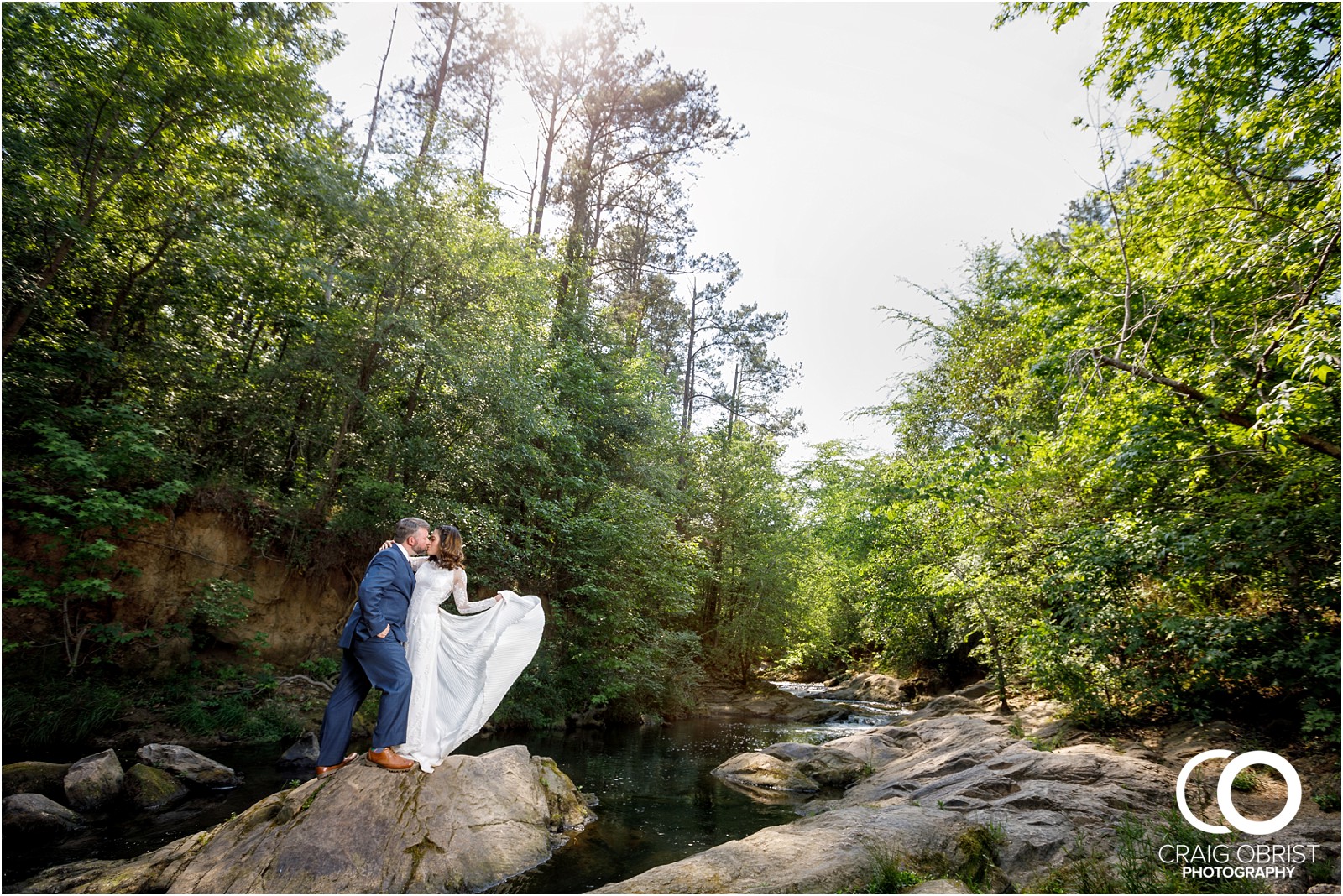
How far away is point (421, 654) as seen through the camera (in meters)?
5.62

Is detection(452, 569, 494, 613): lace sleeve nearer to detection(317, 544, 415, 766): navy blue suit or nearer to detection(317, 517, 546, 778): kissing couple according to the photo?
detection(317, 517, 546, 778): kissing couple

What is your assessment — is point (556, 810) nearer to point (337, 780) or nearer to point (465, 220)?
point (337, 780)

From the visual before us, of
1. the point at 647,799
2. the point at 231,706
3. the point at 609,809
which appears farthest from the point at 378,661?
the point at 231,706

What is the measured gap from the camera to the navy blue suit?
522cm

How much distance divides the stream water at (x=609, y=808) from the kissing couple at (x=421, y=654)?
1.45 m

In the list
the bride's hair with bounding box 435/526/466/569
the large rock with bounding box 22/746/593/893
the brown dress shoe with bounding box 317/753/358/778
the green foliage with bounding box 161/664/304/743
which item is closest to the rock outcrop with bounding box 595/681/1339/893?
the large rock with bounding box 22/746/593/893

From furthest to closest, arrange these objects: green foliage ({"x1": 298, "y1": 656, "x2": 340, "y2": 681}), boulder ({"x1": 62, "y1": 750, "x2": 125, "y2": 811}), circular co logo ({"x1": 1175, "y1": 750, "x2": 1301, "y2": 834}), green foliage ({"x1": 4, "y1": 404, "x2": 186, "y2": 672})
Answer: green foliage ({"x1": 298, "y1": 656, "x2": 340, "y2": 681}), green foliage ({"x1": 4, "y1": 404, "x2": 186, "y2": 672}), boulder ({"x1": 62, "y1": 750, "x2": 125, "y2": 811}), circular co logo ({"x1": 1175, "y1": 750, "x2": 1301, "y2": 834})

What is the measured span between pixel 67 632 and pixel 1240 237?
1623 cm

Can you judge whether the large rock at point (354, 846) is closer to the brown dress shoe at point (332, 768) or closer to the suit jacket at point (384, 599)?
the brown dress shoe at point (332, 768)

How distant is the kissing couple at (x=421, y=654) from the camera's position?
5273 mm

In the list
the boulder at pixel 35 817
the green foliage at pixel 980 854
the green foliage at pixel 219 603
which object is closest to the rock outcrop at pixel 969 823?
the green foliage at pixel 980 854

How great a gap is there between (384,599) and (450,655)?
3.12 ft

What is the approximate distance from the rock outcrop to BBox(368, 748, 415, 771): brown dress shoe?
6.84ft

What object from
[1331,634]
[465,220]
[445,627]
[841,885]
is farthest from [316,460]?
[1331,634]
